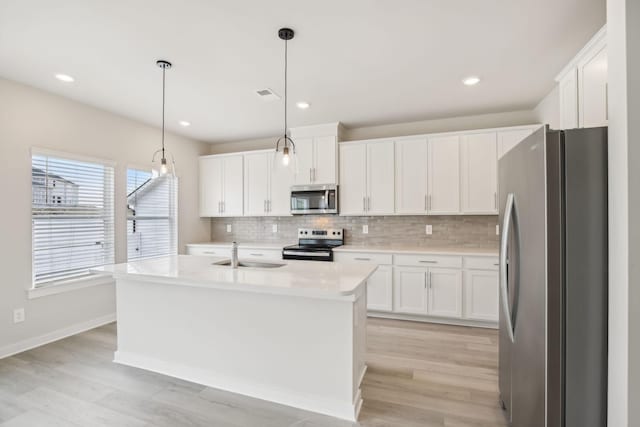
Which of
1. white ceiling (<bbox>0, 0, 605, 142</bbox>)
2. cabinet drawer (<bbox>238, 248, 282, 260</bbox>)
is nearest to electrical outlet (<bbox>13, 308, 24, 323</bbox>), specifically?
white ceiling (<bbox>0, 0, 605, 142</bbox>)

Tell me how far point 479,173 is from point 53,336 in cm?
522

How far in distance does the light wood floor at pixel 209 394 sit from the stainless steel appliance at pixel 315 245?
1.44 meters

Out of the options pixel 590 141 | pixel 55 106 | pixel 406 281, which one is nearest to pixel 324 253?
pixel 406 281

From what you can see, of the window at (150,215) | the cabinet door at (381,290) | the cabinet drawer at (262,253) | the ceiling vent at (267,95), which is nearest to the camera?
the ceiling vent at (267,95)

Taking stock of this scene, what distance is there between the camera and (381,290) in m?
3.94

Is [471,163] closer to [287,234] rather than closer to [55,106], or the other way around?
[287,234]

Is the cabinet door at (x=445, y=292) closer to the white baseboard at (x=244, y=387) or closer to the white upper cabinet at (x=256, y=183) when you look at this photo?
the white baseboard at (x=244, y=387)

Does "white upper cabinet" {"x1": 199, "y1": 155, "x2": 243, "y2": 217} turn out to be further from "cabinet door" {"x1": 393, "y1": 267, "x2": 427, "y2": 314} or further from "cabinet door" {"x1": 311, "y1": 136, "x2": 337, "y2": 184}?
"cabinet door" {"x1": 393, "y1": 267, "x2": 427, "y2": 314}

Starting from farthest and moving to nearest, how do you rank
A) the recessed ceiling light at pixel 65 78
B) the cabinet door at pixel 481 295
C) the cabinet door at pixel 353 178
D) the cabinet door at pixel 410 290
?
1. the cabinet door at pixel 353 178
2. the cabinet door at pixel 410 290
3. the cabinet door at pixel 481 295
4. the recessed ceiling light at pixel 65 78

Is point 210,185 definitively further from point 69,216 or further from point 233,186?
point 69,216

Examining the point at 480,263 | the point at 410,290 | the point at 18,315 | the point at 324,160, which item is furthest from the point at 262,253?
the point at 480,263

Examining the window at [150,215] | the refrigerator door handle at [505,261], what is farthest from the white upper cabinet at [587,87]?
the window at [150,215]

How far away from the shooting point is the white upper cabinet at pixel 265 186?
4.80 metres

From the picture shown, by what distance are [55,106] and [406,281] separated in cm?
447
